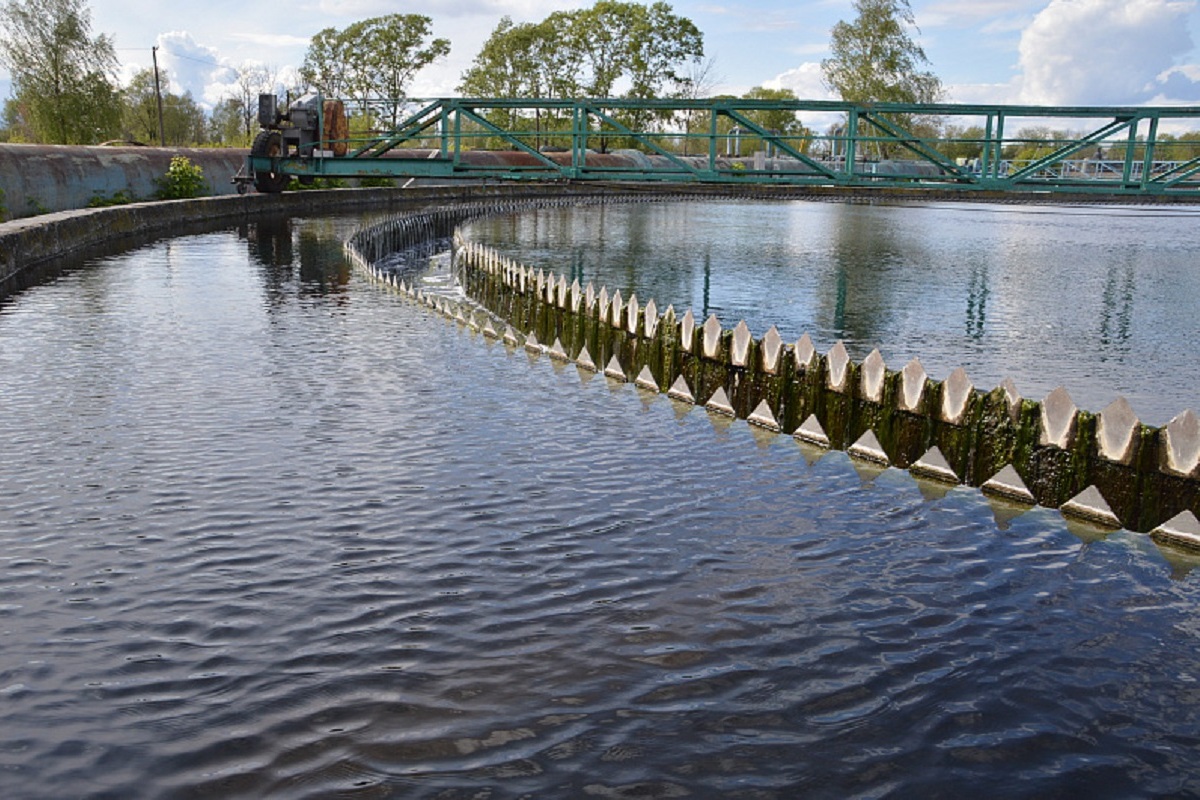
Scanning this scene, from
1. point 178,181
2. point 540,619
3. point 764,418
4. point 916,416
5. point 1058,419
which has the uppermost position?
point 178,181

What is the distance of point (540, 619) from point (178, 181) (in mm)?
37645

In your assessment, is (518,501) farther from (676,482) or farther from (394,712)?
(394,712)

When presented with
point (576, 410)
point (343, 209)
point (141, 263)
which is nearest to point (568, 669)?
point (576, 410)

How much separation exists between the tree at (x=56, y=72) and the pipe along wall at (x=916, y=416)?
2124 inches

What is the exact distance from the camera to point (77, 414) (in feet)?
33.3

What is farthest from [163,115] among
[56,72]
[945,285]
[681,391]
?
[681,391]

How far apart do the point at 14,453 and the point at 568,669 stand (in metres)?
6.01

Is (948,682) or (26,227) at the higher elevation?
(26,227)

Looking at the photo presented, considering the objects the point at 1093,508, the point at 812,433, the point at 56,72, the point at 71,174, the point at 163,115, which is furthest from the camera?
the point at 163,115

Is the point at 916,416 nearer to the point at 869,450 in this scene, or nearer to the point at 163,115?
the point at 869,450

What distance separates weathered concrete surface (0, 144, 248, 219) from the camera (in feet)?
99.0

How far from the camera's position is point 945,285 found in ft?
88.7

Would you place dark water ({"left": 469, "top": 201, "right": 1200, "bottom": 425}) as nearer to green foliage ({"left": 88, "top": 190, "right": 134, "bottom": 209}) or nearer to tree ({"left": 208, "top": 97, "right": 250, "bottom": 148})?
green foliage ({"left": 88, "top": 190, "right": 134, "bottom": 209})

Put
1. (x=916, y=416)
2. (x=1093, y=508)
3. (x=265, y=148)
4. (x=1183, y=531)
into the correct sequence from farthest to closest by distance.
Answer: (x=265, y=148)
(x=916, y=416)
(x=1093, y=508)
(x=1183, y=531)
